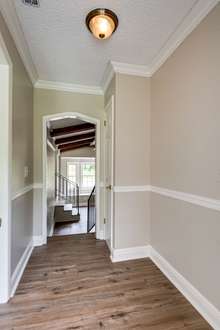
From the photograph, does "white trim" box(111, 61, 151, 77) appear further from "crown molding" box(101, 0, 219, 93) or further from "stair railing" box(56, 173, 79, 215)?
"stair railing" box(56, 173, 79, 215)

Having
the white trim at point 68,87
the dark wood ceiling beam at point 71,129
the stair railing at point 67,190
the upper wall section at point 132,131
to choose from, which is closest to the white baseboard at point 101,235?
the upper wall section at point 132,131

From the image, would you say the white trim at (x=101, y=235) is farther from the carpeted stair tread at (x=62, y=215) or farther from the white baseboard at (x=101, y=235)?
the carpeted stair tread at (x=62, y=215)

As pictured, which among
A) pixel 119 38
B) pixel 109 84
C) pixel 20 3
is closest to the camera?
pixel 20 3

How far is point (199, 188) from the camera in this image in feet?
5.79

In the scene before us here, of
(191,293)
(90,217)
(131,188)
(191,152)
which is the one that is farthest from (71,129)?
(191,293)

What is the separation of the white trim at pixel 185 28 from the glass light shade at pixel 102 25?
0.71 meters

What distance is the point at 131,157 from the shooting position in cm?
275

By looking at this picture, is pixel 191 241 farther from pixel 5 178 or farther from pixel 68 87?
pixel 68 87

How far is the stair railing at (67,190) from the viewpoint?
919 centimetres

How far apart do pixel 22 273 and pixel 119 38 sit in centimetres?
302

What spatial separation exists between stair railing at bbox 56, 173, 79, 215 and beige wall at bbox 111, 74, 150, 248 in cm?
666

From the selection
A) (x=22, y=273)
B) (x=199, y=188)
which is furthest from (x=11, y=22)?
(x=22, y=273)

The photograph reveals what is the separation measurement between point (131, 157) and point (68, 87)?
1729mm

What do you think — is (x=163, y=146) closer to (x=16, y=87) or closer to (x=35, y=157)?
(x=16, y=87)
